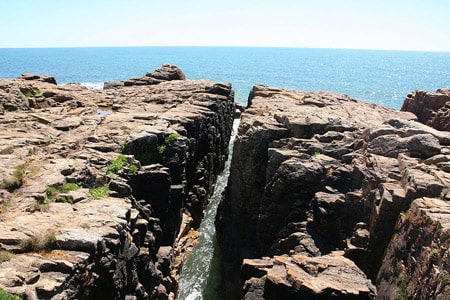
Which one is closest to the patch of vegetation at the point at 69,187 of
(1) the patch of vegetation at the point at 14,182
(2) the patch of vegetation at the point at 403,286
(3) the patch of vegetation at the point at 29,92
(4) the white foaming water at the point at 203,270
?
(1) the patch of vegetation at the point at 14,182

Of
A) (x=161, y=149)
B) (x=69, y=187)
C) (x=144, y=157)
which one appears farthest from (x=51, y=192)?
(x=161, y=149)

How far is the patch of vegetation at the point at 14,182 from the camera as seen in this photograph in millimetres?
18334

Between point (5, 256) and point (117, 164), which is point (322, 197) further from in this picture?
point (5, 256)

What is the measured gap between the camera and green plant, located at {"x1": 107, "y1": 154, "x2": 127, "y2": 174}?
22.5 meters

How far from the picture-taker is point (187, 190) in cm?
3566

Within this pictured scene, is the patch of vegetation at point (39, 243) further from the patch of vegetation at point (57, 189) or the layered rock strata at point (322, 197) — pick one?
the layered rock strata at point (322, 197)

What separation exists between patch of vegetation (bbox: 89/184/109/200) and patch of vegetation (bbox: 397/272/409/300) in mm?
14381

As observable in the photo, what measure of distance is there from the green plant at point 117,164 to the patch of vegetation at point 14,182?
182 inches

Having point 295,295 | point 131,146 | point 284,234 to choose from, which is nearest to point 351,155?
point 284,234

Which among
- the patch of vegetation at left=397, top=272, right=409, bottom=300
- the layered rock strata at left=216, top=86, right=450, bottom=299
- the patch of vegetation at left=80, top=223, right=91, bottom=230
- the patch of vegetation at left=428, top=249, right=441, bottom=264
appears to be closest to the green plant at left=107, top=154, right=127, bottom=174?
the patch of vegetation at left=80, top=223, right=91, bottom=230

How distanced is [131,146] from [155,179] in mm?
2915

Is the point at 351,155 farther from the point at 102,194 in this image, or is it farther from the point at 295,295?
the point at 102,194

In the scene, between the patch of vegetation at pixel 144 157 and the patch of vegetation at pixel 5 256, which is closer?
the patch of vegetation at pixel 5 256

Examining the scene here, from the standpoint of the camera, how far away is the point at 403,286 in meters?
15.2
